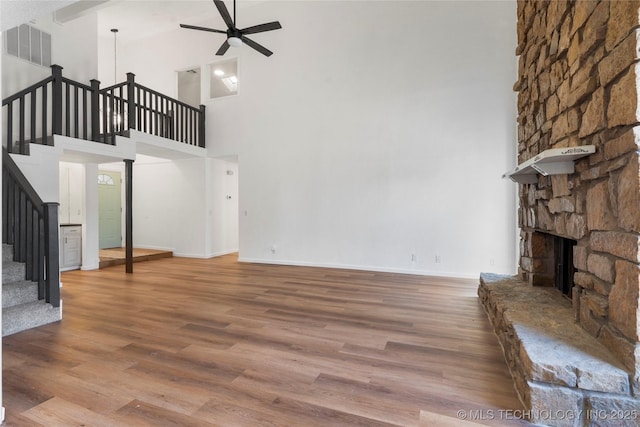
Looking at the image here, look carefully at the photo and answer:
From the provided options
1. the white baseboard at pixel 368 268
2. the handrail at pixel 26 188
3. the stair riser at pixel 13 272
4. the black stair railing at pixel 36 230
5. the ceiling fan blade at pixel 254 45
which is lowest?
the white baseboard at pixel 368 268

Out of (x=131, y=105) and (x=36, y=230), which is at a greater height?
(x=131, y=105)

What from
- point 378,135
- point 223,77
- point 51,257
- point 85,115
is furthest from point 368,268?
point 223,77

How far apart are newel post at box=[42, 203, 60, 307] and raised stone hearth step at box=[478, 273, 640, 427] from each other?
Result: 3896 mm

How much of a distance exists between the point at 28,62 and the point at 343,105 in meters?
5.11

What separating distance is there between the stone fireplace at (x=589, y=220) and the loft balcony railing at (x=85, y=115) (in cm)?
571

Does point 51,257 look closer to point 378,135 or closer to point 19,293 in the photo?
point 19,293

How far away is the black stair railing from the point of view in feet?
9.80

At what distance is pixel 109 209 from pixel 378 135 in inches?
257

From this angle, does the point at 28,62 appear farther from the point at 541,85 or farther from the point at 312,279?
the point at 541,85

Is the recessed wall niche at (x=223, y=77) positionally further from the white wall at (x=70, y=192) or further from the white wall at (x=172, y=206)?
the white wall at (x=70, y=192)

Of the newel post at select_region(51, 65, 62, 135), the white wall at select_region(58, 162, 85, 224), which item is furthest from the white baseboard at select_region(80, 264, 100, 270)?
the newel post at select_region(51, 65, 62, 135)

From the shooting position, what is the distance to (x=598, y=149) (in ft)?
5.81

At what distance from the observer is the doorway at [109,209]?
23.7ft

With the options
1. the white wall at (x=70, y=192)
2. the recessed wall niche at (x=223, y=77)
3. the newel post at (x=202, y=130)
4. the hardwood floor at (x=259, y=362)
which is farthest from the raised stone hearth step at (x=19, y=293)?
the recessed wall niche at (x=223, y=77)
